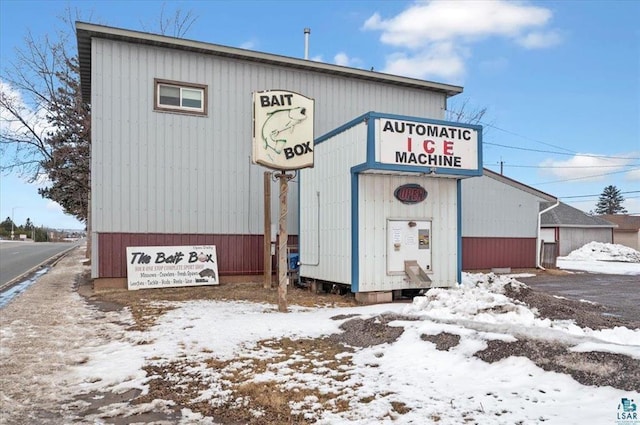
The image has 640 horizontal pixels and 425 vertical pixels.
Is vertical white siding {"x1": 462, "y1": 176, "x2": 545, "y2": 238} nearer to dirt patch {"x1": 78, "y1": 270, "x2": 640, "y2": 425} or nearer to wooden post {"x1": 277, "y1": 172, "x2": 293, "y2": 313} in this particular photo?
wooden post {"x1": 277, "y1": 172, "x2": 293, "y2": 313}

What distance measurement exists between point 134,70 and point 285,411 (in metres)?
11.8

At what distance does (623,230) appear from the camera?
1837 inches

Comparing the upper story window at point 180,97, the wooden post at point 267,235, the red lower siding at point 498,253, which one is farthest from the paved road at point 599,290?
the upper story window at point 180,97

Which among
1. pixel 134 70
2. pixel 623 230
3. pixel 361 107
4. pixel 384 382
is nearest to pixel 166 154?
A: pixel 134 70

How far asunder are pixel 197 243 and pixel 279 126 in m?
6.15

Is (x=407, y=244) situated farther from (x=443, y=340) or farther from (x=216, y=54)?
(x=216, y=54)

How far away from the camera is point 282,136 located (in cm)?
927

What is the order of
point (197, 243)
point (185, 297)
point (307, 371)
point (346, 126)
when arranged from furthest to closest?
point (197, 243)
point (185, 297)
point (346, 126)
point (307, 371)

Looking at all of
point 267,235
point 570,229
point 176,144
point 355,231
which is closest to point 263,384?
point 355,231

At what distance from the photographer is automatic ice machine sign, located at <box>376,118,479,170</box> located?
1003cm

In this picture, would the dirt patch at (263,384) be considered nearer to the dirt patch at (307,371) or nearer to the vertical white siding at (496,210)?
the dirt patch at (307,371)

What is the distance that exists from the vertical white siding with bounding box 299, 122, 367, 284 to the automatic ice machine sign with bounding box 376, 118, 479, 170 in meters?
0.48

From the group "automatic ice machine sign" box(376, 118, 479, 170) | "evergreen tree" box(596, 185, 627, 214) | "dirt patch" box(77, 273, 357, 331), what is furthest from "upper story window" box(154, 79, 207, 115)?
"evergreen tree" box(596, 185, 627, 214)

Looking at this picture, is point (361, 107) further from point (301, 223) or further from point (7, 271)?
point (7, 271)
